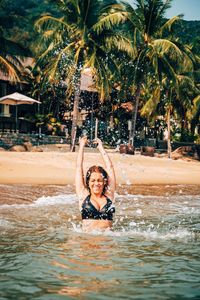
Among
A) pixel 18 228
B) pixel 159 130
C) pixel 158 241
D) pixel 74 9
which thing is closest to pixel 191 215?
pixel 158 241

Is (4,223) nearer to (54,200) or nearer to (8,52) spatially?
(54,200)

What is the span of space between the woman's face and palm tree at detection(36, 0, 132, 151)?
20.3 metres

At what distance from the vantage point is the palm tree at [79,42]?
26266 mm

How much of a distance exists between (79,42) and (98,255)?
2329cm

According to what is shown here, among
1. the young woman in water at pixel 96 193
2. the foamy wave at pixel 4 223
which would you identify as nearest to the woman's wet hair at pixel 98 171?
the young woman in water at pixel 96 193

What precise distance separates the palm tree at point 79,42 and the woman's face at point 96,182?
20.3 meters

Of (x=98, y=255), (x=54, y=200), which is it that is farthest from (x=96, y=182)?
(x=54, y=200)

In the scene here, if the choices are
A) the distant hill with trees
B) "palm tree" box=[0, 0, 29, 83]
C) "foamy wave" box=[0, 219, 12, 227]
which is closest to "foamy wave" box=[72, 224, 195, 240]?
"foamy wave" box=[0, 219, 12, 227]

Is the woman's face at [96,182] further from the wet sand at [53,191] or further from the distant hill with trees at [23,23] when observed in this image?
the distant hill with trees at [23,23]

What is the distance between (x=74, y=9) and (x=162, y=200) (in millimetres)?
17858

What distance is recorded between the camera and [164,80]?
3459cm

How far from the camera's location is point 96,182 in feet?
19.4

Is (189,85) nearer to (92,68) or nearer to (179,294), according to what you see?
(92,68)

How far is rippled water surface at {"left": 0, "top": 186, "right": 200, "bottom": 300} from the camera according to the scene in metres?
3.92
